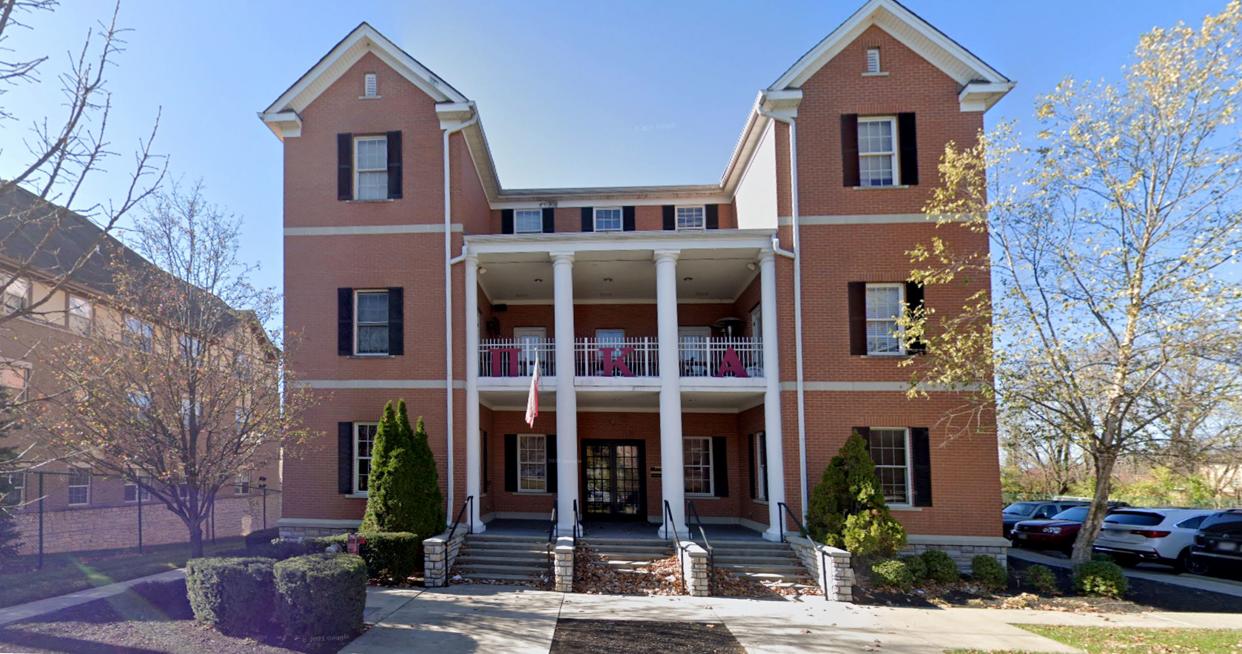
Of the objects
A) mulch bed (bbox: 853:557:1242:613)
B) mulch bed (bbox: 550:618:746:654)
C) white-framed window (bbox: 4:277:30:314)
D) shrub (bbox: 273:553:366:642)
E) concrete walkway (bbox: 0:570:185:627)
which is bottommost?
mulch bed (bbox: 853:557:1242:613)

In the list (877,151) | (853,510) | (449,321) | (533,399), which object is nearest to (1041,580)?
(853,510)

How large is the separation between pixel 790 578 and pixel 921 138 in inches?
369

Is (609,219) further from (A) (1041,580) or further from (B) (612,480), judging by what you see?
(A) (1041,580)

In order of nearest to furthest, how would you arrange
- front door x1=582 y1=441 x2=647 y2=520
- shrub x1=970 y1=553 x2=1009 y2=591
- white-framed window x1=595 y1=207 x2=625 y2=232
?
1. shrub x1=970 y1=553 x2=1009 y2=591
2. front door x1=582 y1=441 x2=647 y2=520
3. white-framed window x1=595 y1=207 x2=625 y2=232

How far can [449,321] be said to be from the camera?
1567 centimetres

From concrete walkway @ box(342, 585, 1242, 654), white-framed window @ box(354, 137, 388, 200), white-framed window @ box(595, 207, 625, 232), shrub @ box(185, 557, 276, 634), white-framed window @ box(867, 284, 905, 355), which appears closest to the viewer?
shrub @ box(185, 557, 276, 634)

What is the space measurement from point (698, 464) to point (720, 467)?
59 centimetres

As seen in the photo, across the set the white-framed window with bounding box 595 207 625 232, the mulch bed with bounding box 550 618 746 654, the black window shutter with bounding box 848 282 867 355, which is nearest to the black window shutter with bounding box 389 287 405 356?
the white-framed window with bounding box 595 207 625 232

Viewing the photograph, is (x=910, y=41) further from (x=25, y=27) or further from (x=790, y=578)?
(x=25, y=27)

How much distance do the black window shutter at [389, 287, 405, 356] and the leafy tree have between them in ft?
29.4

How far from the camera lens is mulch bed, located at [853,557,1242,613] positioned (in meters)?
12.1

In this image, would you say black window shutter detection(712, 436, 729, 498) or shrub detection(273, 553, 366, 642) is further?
black window shutter detection(712, 436, 729, 498)

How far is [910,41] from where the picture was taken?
52.0 feet

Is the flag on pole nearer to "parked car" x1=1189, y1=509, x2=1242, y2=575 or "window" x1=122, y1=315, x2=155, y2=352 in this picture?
"window" x1=122, y1=315, x2=155, y2=352
